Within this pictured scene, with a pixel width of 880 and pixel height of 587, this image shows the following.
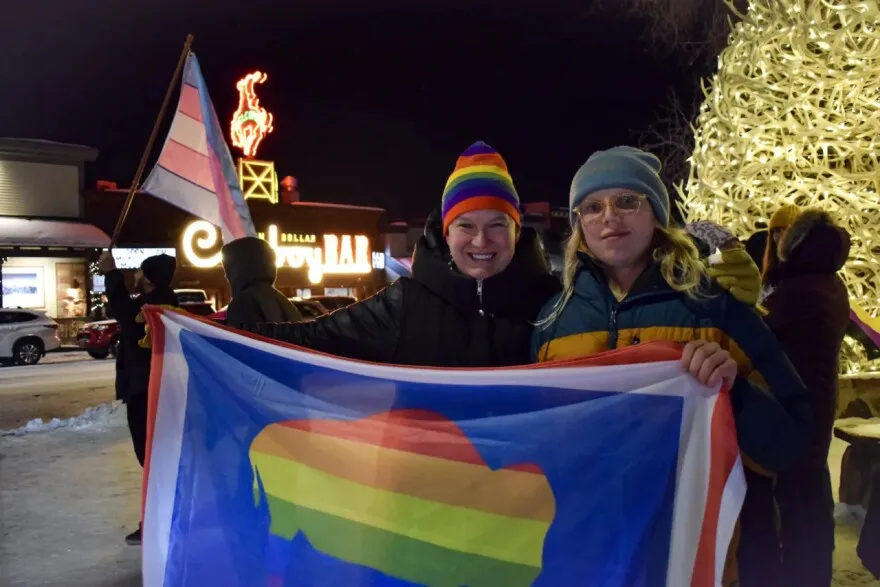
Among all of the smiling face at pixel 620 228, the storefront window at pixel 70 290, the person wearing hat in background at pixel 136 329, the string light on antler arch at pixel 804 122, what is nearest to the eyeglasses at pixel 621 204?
the smiling face at pixel 620 228

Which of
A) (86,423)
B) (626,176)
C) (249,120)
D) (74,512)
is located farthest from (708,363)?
(249,120)

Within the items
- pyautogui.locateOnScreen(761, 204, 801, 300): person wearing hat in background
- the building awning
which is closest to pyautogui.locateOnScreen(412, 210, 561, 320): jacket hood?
pyautogui.locateOnScreen(761, 204, 801, 300): person wearing hat in background

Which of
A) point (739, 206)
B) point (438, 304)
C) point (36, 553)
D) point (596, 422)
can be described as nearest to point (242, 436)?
point (438, 304)

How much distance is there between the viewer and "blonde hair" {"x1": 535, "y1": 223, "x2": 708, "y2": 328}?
2.11 metres

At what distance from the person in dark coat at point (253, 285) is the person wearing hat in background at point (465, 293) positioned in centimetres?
133

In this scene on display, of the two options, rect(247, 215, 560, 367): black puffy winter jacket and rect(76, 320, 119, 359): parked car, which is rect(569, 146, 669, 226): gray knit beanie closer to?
rect(247, 215, 560, 367): black puffy winter jacket

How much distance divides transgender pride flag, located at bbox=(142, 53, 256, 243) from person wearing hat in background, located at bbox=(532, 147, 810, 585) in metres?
3.16

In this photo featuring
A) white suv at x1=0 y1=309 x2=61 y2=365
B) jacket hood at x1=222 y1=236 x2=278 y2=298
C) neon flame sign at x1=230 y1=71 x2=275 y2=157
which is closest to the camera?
jacket hood at x1=222 y1=236 x2=278 y2=298

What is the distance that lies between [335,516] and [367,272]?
31904 mm

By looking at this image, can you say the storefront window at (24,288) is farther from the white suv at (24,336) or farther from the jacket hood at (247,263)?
the jacket hood at (247,263)

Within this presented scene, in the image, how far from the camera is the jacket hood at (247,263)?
4.23 meters

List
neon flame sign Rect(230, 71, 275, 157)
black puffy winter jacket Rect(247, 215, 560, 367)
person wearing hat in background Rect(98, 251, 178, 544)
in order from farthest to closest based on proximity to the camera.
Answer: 1. neon flame sign Rect(230, 71, 275, 157)
2. person wearing hat in background Rect(98, 251, 178, 544)
3. black puffy winter jacket Rect(247, 215, 560, 367)

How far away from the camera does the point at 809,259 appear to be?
312cm

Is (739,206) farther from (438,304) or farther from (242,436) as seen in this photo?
(242,436)
